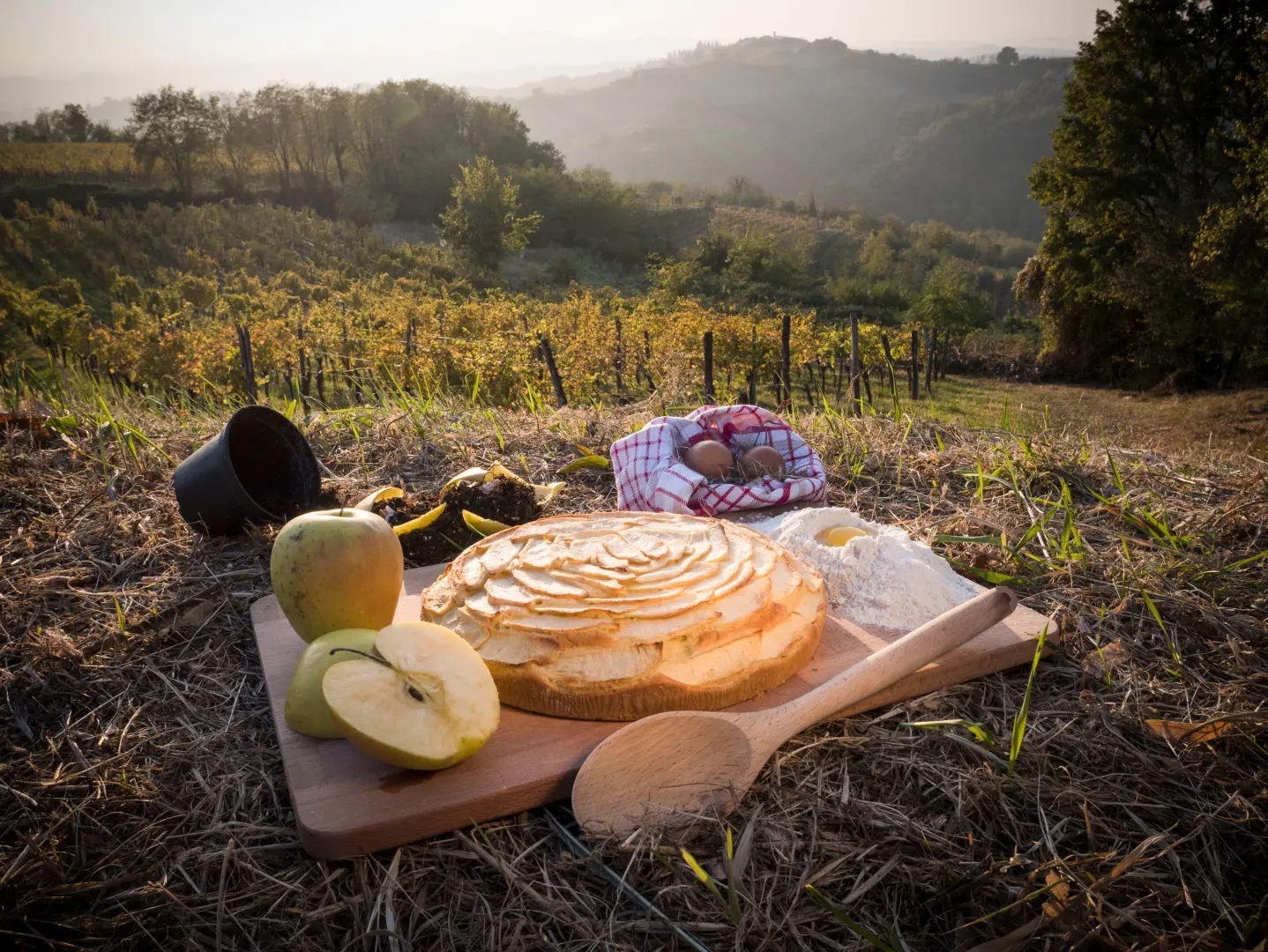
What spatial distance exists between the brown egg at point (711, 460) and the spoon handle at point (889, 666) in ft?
5.39

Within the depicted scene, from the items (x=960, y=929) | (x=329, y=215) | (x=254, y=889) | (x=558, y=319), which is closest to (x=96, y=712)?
(x=254, y=889)

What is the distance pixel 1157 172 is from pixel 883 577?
23.5 meters

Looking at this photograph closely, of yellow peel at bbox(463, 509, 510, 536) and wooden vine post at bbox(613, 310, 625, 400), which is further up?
yellow peel at bbox(463, 509, 510, 536)

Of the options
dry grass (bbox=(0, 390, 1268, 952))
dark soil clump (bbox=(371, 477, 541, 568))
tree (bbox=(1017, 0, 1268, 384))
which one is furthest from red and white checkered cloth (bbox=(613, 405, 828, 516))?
tree (bbox=(1017, 0, 1268, 384))

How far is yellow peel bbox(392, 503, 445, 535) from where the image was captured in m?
2.70

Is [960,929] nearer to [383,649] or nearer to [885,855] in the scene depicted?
[885,855]

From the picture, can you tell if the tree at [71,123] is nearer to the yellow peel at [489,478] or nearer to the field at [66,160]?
the field at [66,160]

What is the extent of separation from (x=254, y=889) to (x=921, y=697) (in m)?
1.68

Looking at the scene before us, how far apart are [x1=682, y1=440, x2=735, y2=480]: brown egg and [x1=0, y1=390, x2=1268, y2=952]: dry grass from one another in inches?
43.8

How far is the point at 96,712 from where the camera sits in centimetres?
196

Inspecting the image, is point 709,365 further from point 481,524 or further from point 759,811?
point 759,811

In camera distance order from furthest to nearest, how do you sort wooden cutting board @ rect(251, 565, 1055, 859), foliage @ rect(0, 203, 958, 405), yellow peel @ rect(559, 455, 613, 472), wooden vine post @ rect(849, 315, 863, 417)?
1. foliage @ rect(0, 203, 958, 405)
2. wooden vine post @ rect(849, 315, 863, 417)
3. yellow peel @ rect(559, 455, 613, 472)
4. wooden cutting board @ rect(251, 565, 1055, 859)

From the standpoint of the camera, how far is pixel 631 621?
1.79m

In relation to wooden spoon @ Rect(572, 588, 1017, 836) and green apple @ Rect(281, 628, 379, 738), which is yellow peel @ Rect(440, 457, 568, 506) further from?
wooden spoon @ Rect(572, 588, 1017, 836)
